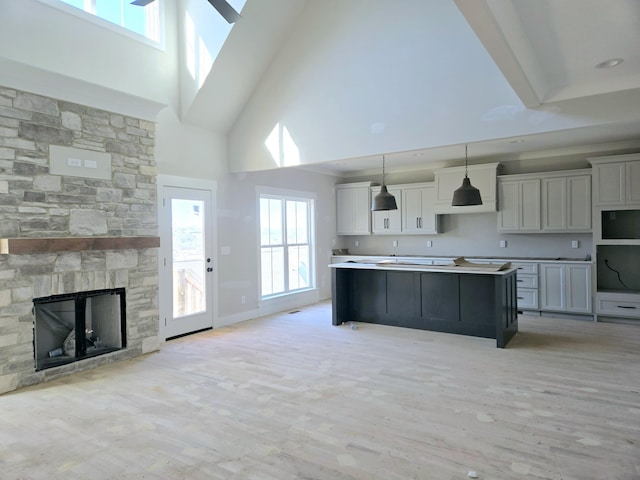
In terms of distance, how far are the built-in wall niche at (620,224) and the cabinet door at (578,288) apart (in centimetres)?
85

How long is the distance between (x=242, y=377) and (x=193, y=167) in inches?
124

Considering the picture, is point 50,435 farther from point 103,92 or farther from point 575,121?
point 575,121

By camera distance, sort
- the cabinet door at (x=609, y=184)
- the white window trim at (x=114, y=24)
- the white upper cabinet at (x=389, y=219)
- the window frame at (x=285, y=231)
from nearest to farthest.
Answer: the white window trim at (x=114, y=24) < the cabinet door at (x=609, y=184) < the window frame at (x=285, y=231) < the white upper cabinet at (x=389, y=219)

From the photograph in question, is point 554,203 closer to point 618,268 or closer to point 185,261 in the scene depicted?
point 618,268

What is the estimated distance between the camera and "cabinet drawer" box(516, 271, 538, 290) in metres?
6.73

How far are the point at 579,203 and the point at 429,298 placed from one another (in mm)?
2992

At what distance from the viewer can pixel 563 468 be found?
2480 millimetres

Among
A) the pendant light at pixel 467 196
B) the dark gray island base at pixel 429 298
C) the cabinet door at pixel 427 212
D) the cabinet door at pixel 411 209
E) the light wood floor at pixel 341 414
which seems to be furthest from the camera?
the cabinet door at pixel 411 209

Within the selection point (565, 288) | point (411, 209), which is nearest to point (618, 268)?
point (565, 288)

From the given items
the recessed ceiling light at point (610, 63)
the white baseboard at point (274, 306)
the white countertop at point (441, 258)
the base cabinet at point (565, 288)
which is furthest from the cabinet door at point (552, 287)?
the white baseboard at point (274, 306)

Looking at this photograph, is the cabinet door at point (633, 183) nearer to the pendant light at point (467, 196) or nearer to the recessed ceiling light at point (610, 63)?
the pendant light at point (467, 196)

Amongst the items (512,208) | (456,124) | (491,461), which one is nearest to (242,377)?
(491,461)

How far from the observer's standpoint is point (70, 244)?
166 inches

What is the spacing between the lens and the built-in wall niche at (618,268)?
6.50m
